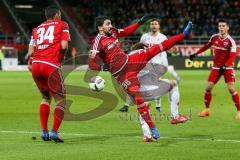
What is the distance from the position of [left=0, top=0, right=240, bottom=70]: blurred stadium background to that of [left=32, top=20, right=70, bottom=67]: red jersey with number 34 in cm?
3775

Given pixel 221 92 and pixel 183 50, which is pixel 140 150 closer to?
pixel 221 92

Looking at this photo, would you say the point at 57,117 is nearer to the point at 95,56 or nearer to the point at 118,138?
the point at 118,138

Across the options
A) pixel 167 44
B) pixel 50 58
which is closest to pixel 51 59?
pixel 50 58

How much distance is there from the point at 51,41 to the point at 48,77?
0.64m

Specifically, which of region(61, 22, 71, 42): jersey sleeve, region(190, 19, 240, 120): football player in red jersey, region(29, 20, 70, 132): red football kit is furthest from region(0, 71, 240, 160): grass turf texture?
region(61, 22, 71, 42): jersey sleeve

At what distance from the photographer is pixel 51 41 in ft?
36.9

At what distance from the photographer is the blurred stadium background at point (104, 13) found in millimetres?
51531

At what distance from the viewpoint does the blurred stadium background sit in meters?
51.5

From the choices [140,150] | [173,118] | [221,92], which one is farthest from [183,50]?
[140,150]

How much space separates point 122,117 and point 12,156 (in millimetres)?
6504

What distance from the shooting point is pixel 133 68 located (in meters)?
11.7

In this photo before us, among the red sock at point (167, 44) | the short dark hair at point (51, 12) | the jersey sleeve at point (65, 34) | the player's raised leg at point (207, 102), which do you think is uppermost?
the short dark hair at point (51, 12)

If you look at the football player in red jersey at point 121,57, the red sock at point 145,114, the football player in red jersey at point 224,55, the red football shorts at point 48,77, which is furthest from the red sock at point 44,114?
the football player in red jersey at point 224,55

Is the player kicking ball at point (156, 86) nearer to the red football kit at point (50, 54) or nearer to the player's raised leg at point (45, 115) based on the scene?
the red football kit at point (50, 54)
